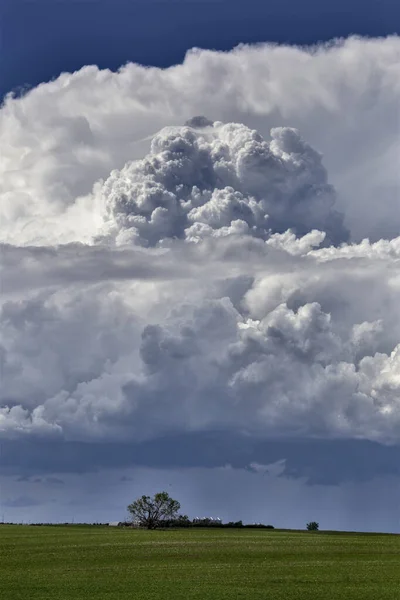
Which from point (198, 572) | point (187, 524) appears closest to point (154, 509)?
point (187, 524)

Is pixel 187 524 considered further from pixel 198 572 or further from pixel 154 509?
pixel 198 572

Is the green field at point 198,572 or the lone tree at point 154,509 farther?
the lone tree at point 154,509

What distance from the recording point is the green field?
60.8 metres

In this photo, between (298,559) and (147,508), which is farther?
(147,508)

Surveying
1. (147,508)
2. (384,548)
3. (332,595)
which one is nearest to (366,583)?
(332,595)

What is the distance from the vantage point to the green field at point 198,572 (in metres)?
60.8

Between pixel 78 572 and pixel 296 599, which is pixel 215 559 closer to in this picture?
pixel 78 572

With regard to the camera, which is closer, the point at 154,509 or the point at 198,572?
the point at 198,572

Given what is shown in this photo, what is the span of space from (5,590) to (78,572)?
11413 mm

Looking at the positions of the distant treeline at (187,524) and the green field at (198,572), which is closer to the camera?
the green field at (198,572)

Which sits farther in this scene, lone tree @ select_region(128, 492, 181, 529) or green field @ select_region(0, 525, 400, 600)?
lone tree @ select_region(128, 492, 181, 529)

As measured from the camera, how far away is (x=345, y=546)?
10494 cm

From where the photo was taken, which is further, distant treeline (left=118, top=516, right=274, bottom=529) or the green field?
distant treeline (left=118, top=516, right=274, bottom=529)

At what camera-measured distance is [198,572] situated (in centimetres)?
7238
